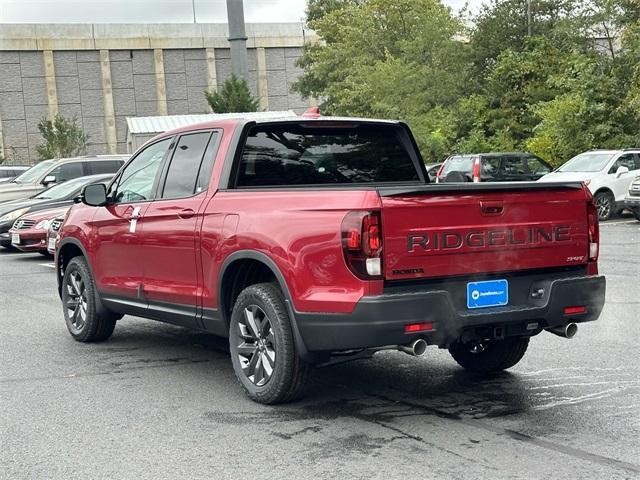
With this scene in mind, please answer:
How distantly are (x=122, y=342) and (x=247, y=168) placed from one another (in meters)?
2.77

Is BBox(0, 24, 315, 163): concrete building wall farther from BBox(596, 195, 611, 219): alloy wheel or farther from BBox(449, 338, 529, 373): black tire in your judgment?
BBox(449, 338, 529, 373): black tire

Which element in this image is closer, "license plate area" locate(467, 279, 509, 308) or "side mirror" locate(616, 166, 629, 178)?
"license plate area" locate(467, 279, 509, 308)

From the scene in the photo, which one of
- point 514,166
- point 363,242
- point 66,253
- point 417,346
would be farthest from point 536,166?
point 363,242

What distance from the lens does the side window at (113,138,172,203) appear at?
7.44m

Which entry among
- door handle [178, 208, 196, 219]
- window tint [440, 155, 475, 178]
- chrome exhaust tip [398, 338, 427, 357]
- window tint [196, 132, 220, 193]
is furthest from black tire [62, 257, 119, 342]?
window tint [440, 155, 475, 178]

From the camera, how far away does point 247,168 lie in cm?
657

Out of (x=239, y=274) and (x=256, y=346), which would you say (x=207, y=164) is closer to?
(x=239, y=274)

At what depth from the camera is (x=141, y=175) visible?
25.1ft

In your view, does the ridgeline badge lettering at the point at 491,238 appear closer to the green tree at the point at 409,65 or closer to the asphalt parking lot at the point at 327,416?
the asphalt parking lot at the point at 327,416

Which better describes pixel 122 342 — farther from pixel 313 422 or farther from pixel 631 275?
pixel 631 275

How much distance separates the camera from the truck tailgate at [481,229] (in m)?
5.25

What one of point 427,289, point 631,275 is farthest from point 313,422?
point 631,275

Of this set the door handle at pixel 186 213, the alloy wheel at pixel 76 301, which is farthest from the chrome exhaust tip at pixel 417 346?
the alloy wheel at pixel 76 301

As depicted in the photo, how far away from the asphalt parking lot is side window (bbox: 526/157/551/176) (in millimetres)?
18144
